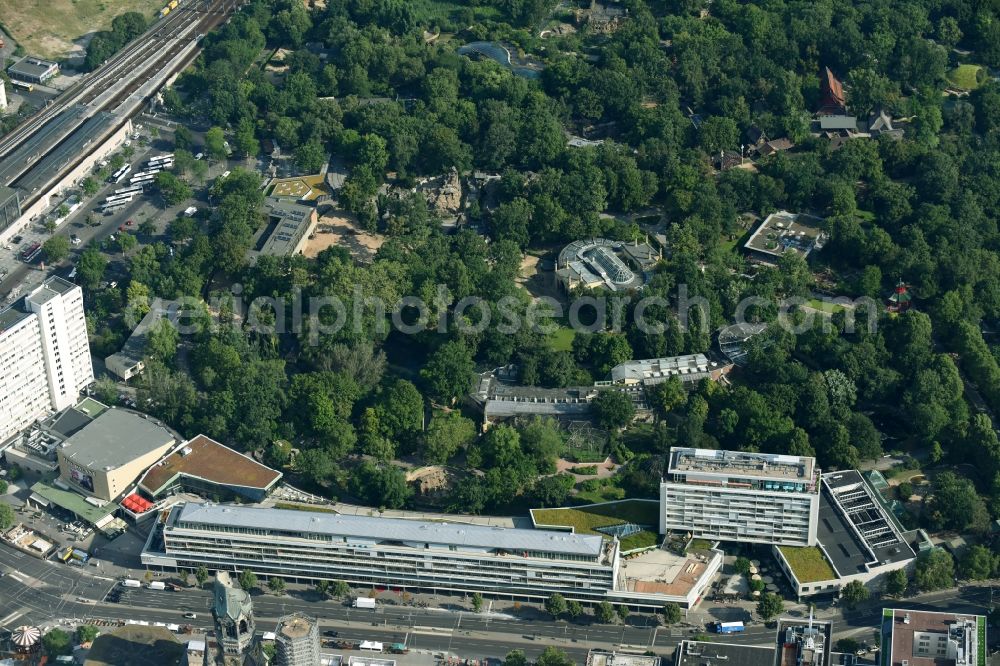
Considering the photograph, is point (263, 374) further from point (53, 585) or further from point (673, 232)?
point (673, 232)

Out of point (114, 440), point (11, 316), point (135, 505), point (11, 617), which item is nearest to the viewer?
point (11, 617)

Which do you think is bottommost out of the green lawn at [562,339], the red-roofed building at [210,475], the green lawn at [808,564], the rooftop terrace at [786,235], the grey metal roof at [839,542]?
the red-roofed building at [210,475]

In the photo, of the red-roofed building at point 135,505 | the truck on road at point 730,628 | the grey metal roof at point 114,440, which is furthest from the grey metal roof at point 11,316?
the truck on road at point 730,628

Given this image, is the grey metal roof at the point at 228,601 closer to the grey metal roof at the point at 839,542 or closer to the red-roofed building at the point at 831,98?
the grey metal roof at the point at 839,542

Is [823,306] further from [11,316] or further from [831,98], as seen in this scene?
[11,316]

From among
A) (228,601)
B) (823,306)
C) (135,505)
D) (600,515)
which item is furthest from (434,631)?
(823,306)

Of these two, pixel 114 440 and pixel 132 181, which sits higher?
pixel 114 440

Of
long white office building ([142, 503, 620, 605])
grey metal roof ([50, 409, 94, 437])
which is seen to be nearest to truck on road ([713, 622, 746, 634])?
long white office building ([142, 503, 620, 605])

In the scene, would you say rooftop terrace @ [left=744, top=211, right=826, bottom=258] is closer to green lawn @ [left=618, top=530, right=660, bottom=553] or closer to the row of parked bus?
green lawn @ [left=618, top=530, right=660, bottom=553]
